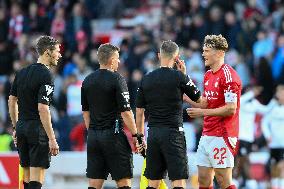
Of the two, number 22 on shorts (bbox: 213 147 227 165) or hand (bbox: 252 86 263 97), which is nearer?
number 22 on shorts (bbox: 213 147 227 165)

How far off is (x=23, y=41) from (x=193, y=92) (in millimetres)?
11728

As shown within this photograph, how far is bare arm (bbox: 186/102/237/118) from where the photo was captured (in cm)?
1377

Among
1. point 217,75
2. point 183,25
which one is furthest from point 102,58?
point 183,25

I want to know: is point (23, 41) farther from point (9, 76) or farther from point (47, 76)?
point (47, 76)

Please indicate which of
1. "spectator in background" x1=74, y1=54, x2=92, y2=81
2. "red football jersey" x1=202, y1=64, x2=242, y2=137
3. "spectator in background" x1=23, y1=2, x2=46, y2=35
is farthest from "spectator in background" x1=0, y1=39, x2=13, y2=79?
"red football jersey" x1=202, y1=64, x2=242, y2=137

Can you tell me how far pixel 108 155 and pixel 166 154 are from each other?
79 cm

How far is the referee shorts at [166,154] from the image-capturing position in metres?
13.9

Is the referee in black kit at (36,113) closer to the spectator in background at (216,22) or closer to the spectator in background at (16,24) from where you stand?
the spectator in background at (216,22)

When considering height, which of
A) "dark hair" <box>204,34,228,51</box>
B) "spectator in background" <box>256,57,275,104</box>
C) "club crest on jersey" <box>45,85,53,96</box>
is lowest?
"club crest on jersey" <box>45,85,53,96</box>

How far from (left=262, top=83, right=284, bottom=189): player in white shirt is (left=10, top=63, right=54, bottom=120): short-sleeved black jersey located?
246 inches

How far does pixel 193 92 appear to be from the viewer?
1388cm

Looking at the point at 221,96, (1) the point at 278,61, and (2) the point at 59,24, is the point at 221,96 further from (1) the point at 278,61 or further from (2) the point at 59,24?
(2) the point at 59,24

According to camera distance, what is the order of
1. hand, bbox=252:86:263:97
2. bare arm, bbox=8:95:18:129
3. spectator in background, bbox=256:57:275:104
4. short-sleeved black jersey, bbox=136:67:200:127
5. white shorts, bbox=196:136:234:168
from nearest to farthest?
short-sleeved black jersey, bbox=136:67:200:127, white shorts, bbox=196:136:234:168, bare arm, bbox=8:95:18:129, hand, bbox=252:86:263:97, spectator in background, bbox=256:57:275:104

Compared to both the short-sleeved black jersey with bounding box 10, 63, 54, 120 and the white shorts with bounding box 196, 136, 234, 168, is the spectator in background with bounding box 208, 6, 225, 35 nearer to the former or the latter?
the white shorts with bounding box 196, 136, 234, 168
